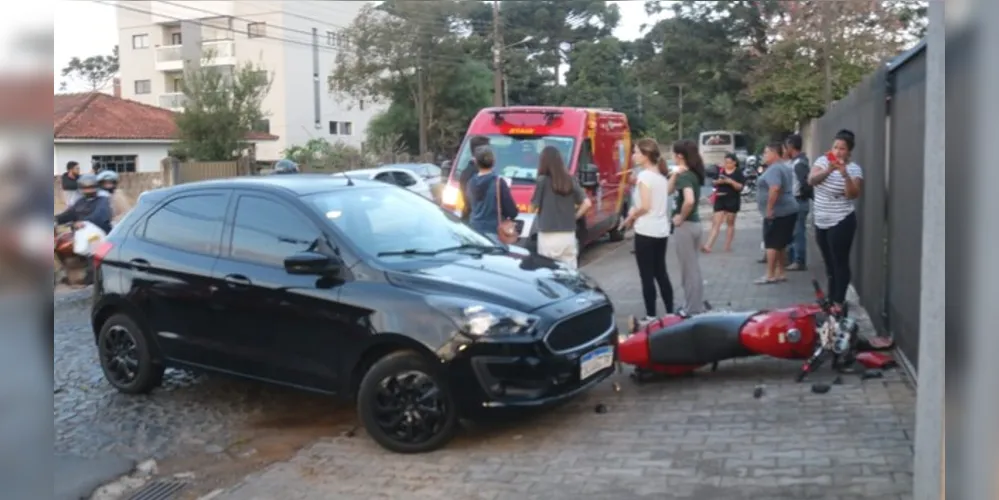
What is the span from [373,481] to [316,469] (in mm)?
443

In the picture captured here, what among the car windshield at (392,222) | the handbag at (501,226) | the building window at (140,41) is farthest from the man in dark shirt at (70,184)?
the building window at (140,41)

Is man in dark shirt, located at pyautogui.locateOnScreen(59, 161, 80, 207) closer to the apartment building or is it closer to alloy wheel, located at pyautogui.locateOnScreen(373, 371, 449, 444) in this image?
alloy wheel, located at pyautogui.locateOnScreen(373, 371, 449, 444)

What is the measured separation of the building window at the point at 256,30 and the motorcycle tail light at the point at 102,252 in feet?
109

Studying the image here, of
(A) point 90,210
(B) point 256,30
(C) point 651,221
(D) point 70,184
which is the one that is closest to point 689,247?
(C) point 651,221

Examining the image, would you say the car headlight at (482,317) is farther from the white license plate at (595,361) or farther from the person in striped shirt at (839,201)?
the person in striped shirt at (839,201)

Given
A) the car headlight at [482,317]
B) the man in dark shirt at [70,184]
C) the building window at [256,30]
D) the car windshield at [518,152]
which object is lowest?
the car headlight at [482,317]

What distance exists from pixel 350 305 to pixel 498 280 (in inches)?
37.3

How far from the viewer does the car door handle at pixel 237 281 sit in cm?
666

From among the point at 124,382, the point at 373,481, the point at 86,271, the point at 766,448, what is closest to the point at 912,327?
the point at 766,448

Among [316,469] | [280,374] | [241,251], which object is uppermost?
→ [241,251]

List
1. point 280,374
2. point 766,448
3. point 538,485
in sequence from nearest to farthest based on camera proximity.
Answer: point 538,485, point 766,448, point 280,374

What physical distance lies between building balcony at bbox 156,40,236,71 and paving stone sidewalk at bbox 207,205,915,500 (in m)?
31.6

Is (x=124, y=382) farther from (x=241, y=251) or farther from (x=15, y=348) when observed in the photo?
(x=15, y=348)

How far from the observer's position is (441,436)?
233 inches
